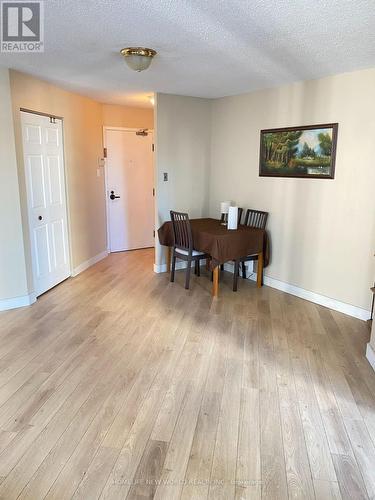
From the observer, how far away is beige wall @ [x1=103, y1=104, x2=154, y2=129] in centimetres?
562

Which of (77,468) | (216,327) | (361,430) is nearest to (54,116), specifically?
(216,327)

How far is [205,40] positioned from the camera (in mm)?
2518

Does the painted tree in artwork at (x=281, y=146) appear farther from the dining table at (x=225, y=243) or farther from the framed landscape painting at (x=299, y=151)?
the dining table at (x=225, y=243)

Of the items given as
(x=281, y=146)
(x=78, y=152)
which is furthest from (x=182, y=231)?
(x=78, y=152)

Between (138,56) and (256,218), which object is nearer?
(138,56)

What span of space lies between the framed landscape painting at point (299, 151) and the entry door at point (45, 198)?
251 centimetres

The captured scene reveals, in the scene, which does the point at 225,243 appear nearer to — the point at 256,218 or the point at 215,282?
the point at 215,282

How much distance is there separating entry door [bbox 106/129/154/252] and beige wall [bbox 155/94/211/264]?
1.33 meters

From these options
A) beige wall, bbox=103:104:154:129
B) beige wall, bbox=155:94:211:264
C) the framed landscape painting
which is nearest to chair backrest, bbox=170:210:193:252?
beige wall, bbox=155:94:211:264

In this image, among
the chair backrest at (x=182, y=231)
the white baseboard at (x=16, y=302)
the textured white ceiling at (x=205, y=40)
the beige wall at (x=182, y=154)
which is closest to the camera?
the textured white ceiling at (x=205, y=40)

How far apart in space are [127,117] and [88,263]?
244 centimetres

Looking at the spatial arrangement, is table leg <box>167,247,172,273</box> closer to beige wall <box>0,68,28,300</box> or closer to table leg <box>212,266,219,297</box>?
table leg <box>212,266,219,297</box>

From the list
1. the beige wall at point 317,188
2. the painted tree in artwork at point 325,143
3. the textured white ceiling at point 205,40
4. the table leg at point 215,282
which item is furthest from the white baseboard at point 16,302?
the painted tree in artwork at point 325,143

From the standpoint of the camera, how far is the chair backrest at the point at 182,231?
4.22 m
